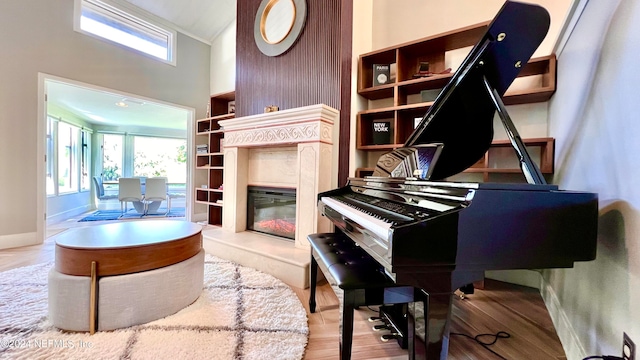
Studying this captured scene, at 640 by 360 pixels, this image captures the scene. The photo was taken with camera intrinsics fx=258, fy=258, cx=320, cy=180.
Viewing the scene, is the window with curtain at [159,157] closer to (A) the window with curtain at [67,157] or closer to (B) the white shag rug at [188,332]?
(A) the window with curtain at [67,157]

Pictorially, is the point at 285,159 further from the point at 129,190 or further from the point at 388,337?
the point at 129,190

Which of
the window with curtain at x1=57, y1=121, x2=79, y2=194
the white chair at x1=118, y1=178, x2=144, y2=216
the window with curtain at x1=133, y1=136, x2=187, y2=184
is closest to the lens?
the window with curtain at x1=57, y1=121, x2=79, y2=194

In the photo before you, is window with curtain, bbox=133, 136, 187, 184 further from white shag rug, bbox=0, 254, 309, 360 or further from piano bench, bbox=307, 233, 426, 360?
piano bench, bbox=307, 233, 426, 360

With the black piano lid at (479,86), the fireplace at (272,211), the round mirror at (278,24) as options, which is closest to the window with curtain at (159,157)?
the fireplace at (272,211)

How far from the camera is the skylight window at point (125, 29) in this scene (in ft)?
12.1

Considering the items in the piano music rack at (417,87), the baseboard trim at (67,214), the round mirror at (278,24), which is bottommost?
the baseboard trim at (67,214)

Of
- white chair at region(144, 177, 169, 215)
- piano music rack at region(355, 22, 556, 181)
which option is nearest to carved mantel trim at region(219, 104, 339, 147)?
piano music rack at region(355, 22, 556, 181)

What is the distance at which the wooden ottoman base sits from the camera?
139 centimetres

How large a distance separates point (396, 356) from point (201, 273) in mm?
1361

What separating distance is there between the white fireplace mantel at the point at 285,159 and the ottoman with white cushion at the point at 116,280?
1.13 metres

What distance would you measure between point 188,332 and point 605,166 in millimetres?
2181

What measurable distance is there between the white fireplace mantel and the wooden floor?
31.1 inches

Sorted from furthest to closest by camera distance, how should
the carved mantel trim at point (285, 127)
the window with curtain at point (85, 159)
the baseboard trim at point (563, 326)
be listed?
the window with curtain at point (85, 159), the carved mantel trim at point (285, 127), the baseboard trim at point (563, 326)

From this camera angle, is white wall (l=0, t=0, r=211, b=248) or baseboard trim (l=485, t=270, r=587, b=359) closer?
baseboard trim (l=485, t=270, r=587, b=359)
